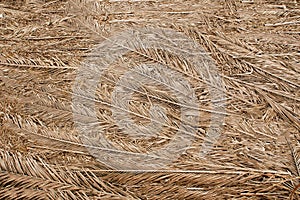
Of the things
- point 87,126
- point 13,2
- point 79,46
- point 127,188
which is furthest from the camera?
point 13,2

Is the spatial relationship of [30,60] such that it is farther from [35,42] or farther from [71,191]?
[71,191]

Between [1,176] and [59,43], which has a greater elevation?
[59,43]

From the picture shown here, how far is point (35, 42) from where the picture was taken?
182 centimetres

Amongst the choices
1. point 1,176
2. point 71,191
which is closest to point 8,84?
point 1,176

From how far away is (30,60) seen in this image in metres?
1.77

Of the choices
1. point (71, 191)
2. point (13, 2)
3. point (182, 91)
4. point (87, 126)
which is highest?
point (13, 2)

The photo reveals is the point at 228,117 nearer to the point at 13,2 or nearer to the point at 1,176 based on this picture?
the point at 1,176

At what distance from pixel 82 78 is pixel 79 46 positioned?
0.44ft

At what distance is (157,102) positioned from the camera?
1.58 m

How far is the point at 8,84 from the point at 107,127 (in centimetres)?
42

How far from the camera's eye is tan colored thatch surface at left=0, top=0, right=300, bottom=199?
145 centimetres

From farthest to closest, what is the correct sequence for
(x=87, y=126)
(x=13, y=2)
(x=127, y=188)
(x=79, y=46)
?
(x=13, y=2), (x=79, y=46), (x=87, y=126), (x=127, y=188)

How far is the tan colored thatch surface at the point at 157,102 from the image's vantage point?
1.45 meters

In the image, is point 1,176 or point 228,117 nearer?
point 228,117
